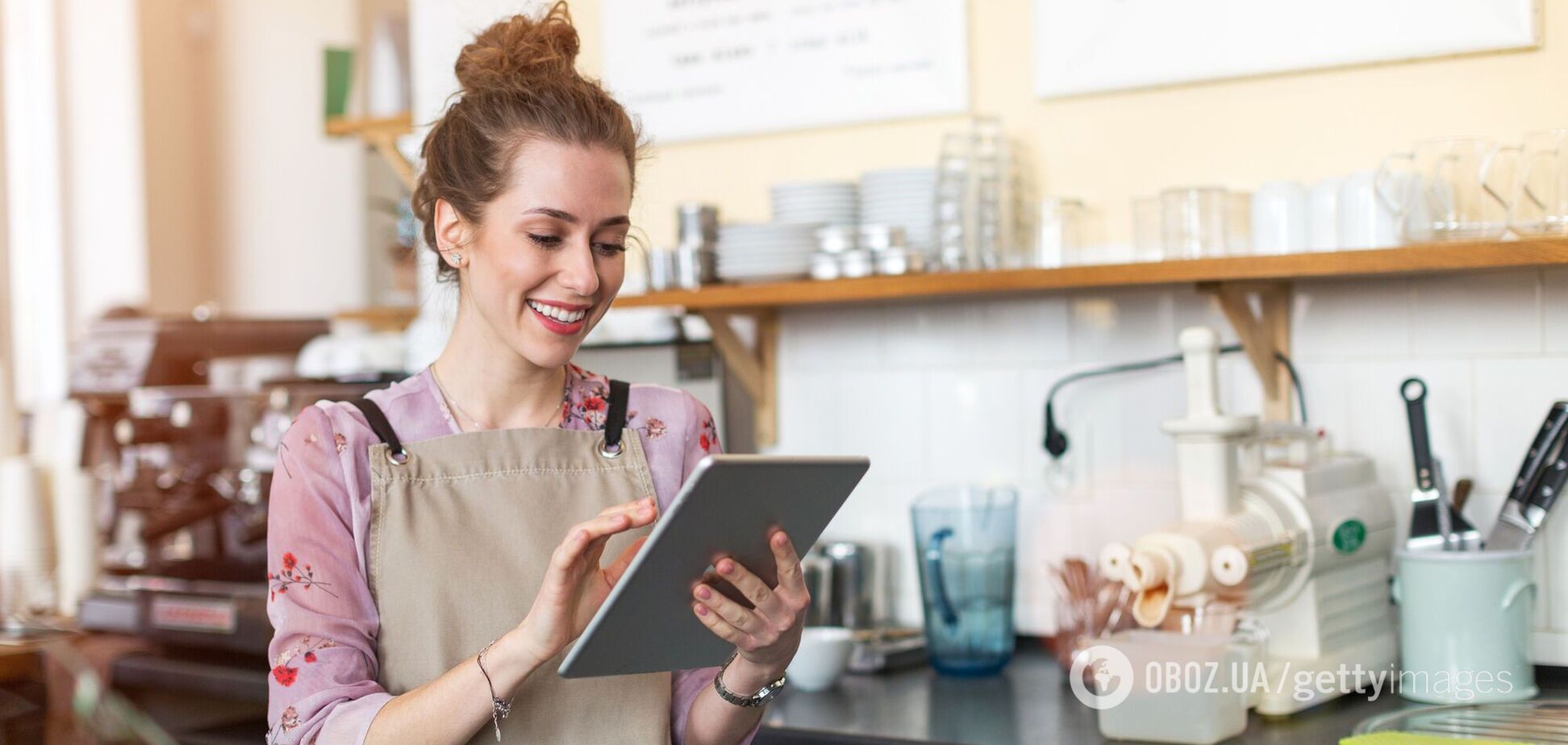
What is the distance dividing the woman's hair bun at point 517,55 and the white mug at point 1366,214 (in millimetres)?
1042

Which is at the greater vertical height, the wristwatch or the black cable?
the black cable

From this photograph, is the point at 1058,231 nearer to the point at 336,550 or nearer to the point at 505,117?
the point at 505,117

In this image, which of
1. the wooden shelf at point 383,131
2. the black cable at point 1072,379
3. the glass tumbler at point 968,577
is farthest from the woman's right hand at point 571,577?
the wooden shelf at point 383,131

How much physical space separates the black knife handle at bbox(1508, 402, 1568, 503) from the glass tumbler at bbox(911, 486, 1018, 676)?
27.5 inches

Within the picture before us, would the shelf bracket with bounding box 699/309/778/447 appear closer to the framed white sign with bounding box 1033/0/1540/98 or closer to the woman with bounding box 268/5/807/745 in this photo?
the framed white sign with bounding box 1033/0/1540/98

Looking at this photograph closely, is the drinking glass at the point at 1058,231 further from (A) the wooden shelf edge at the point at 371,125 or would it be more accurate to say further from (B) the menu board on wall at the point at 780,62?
(A) the wooden shelf edge at the point at 371,125

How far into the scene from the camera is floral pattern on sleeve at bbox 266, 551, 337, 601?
1.29m

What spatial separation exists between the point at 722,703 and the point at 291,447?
0.47 m

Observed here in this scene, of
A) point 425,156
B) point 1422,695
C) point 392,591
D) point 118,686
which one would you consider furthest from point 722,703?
point 118,686

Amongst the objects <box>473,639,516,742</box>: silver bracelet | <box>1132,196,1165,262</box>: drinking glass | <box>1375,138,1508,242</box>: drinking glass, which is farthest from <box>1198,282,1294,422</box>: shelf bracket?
<box>473,639,516,742</box>: silver bracelet

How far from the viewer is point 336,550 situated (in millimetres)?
1336

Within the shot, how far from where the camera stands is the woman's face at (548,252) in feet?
4.39

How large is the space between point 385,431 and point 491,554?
0.15 metres

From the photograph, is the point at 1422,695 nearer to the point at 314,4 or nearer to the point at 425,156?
the point at 425,156
